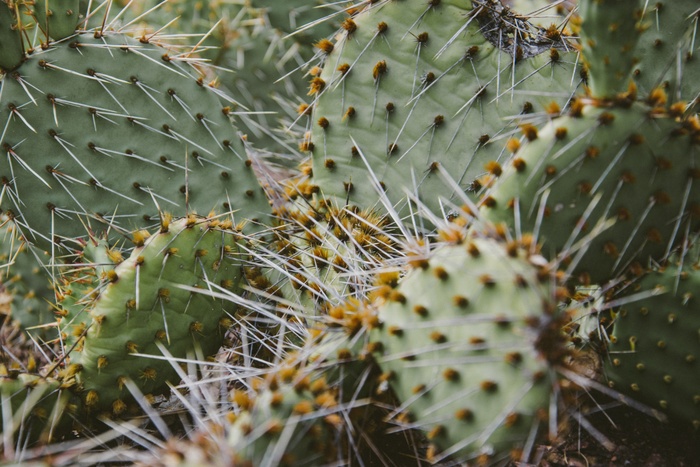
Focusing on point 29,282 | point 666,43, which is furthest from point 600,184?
point 29,282

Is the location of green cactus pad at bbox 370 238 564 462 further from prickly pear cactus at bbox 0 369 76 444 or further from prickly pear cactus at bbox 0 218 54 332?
prickly pear cactus at bbox 0 218 54 332

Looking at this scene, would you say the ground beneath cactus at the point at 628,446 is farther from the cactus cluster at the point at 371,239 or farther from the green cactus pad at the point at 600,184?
the green cactus pad at the point at 600,184

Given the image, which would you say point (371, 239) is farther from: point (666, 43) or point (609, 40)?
point (666, 43)

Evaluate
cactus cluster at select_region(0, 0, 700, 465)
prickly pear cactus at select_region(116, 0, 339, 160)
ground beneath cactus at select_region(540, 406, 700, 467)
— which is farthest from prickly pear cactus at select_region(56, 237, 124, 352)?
prickly pear cactus at select_region(116, 0, 339, 160)

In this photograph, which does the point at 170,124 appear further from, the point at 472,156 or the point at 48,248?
the point at 472,156

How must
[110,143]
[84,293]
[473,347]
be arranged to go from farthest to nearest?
1. [110,143]
2. [84,293]
3. [473,347]

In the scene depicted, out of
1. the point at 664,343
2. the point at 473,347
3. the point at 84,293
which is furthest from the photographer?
the point at 84,293

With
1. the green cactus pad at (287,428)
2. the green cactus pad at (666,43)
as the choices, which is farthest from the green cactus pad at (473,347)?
the green cactus pad at (666,43)
